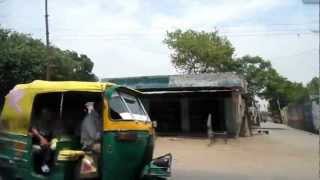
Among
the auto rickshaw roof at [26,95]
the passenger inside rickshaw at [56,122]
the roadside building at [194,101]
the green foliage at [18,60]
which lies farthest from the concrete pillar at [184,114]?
the auto rickshaw roof at [26,95]

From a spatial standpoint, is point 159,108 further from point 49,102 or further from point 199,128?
point 49,102

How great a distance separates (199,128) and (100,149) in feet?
79.0

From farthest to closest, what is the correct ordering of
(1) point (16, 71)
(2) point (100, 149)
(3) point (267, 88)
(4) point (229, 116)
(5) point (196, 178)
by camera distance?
(3) point (267, 88)
(1) point (16, 71)
(4) point (229, 116)
(5) point (196, 178)
(2) point (100, 149)

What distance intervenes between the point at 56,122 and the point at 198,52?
52.2 m

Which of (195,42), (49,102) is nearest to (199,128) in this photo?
(49,102)

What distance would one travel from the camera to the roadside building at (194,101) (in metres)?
30.7

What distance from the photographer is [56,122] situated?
8930 mm

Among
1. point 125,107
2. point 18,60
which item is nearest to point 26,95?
point 125,107

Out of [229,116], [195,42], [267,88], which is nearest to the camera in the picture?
[229,116]

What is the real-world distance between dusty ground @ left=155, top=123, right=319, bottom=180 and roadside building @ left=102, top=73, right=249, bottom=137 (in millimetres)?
2980

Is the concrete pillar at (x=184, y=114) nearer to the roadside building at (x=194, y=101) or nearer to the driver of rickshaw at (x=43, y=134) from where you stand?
the roadside building at (x=194, y=101)

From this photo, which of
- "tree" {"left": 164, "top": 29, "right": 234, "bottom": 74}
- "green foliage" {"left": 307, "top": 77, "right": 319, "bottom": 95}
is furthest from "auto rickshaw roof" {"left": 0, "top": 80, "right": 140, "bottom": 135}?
"tree" {"left": 164, "top": 29, "right": 234, "bottom": 74}

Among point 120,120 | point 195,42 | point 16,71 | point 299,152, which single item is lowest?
point 299,152

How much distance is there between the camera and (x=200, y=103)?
1250 inches
